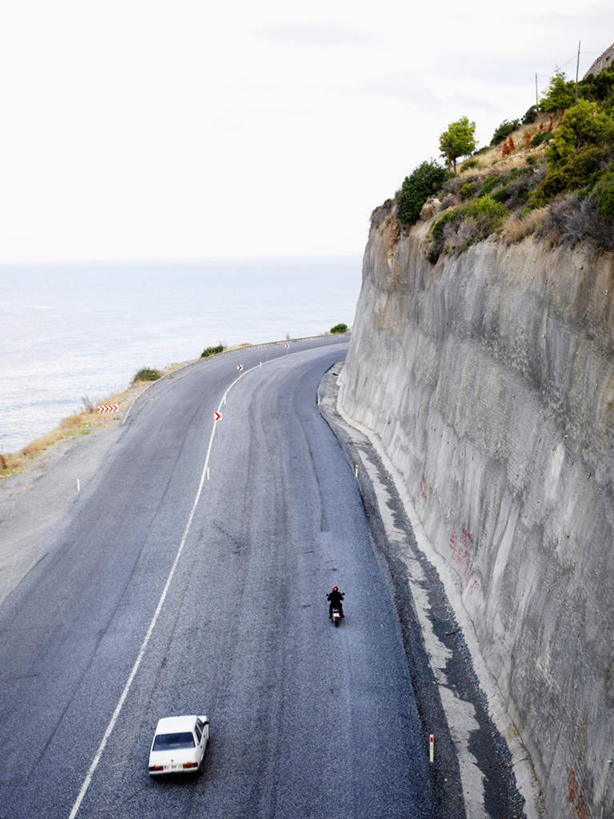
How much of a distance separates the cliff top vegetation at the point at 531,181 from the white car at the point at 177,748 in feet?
46.7

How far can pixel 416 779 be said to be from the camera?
15.5 meters

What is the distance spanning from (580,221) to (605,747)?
37.9ft

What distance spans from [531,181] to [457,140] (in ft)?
63.0

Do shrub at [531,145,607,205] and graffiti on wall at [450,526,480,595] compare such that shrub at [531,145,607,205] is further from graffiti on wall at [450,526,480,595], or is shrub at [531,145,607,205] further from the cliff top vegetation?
graffiti on wall at [450,526,480,595]

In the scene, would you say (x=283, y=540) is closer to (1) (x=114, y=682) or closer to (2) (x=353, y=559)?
(2) (x=353, y=559)

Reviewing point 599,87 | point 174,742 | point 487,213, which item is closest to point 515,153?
point 599,87

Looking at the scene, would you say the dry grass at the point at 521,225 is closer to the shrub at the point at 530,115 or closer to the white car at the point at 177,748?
the white car at the point at 177,748

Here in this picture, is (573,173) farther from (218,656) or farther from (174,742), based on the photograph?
(174,742)

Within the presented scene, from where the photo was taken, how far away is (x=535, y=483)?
1762 centimetres

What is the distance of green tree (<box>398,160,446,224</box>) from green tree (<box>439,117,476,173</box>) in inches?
160

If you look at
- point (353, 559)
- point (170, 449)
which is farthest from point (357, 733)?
point (170, 449)

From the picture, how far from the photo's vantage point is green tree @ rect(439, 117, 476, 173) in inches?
1748

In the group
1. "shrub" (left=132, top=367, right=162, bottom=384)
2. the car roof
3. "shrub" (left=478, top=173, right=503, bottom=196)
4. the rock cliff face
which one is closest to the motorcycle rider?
the rock cliff face

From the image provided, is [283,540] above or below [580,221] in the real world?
below
